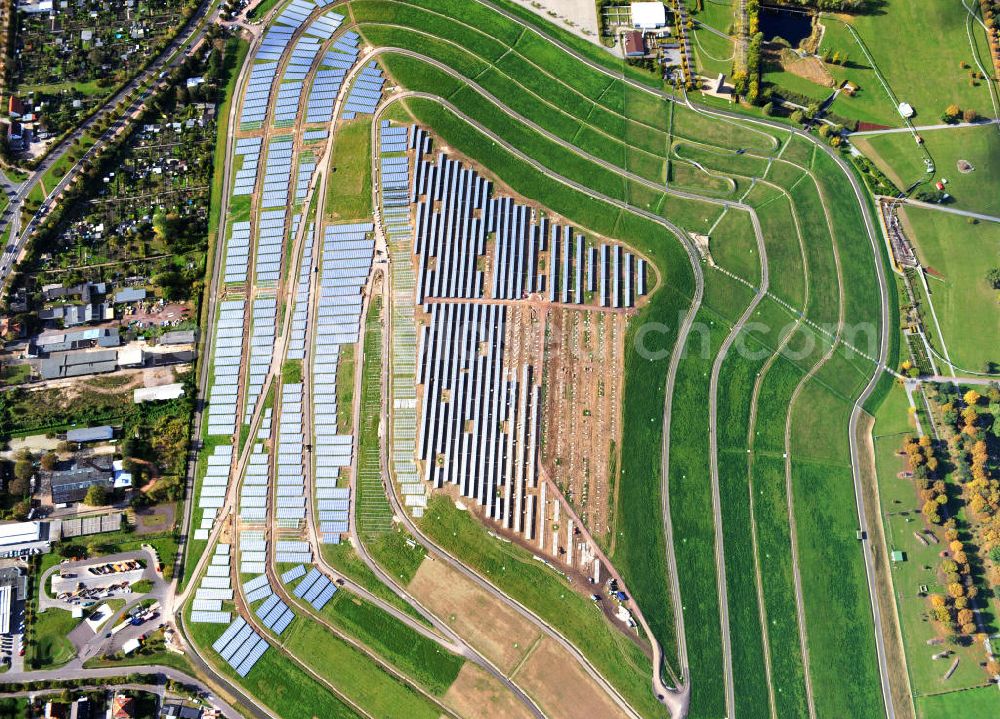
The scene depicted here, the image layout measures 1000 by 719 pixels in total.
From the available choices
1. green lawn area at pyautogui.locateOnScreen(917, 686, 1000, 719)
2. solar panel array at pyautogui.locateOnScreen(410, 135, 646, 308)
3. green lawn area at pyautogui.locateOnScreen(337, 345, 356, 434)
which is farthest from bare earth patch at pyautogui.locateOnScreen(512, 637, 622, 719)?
solar panel array at pyautogui.locateOnScreen(410, 135, 646, 308)

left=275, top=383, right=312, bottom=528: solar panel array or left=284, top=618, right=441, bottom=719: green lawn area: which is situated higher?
left=275, top=383, right=312, bottom=528: solar panel array

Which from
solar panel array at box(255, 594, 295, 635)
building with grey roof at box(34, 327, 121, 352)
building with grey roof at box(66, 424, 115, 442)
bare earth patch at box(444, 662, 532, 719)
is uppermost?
building with grey roof at box(34, 327, 121, 352)

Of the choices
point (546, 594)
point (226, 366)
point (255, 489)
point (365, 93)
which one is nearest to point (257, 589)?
point (255, 489)

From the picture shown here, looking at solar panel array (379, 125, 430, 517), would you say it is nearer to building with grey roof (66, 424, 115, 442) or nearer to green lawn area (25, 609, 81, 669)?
building with grey roof (66, 424, 115, 442)

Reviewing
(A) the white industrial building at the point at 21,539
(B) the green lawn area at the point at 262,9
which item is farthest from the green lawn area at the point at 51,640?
(B) the green lawn area at the point at 262,9

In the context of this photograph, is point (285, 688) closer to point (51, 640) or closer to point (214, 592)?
point (214, 592)

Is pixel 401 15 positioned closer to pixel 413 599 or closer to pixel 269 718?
pixel 413 599
